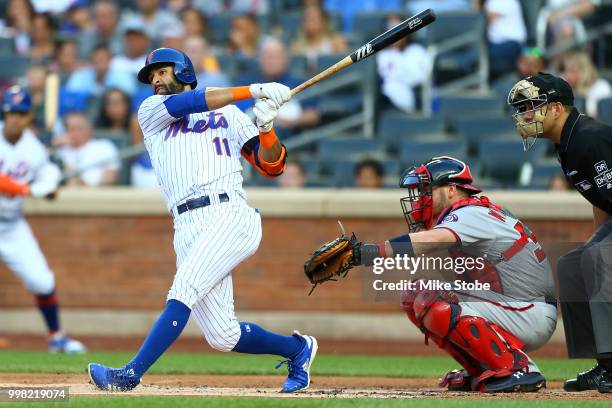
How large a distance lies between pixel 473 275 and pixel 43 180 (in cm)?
489

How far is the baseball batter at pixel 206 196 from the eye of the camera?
564 centimetres

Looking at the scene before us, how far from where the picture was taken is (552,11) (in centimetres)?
1247

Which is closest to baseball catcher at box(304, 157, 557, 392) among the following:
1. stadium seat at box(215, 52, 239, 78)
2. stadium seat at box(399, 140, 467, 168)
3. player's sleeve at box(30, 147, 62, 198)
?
player's sleeve at box(30, 147, 62, 198)

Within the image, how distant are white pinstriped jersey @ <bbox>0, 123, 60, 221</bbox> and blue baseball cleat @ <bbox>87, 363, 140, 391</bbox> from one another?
A: 13.2 feet

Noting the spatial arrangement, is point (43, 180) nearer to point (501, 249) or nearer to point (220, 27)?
point (220, 27)

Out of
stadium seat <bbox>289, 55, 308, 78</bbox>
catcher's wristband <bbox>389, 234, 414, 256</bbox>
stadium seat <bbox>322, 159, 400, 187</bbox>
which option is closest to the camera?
catcher's wristband <bbox>389, 234, 414, 256</bbox>

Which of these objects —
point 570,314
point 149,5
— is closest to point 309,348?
point 570,314

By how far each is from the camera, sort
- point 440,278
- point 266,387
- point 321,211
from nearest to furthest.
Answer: point 440,278, point 266,387, point 321,211

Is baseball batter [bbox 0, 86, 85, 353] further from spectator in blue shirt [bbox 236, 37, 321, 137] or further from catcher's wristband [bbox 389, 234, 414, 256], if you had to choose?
catcher's wristband [bbox 389, 234, 414, 256]

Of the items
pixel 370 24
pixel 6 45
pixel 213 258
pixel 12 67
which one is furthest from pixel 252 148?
pixel 6 45

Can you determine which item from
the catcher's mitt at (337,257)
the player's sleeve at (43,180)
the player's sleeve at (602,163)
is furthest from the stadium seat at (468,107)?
the catcher's mitt at (337,257)

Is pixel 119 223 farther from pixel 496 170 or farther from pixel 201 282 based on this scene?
pixel 201 282

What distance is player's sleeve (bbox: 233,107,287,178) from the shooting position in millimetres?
5891

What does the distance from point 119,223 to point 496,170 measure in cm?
372
